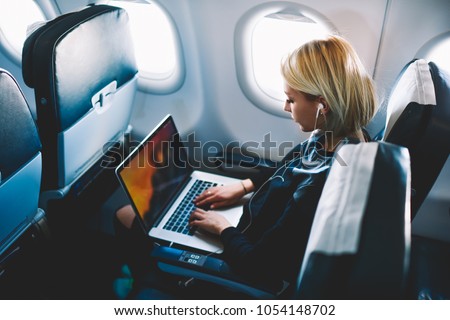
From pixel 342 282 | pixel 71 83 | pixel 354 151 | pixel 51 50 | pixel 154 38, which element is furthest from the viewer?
pixel 154 38

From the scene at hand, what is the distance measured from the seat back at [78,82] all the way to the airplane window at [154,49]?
13.1 inches

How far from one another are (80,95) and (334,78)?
0.96 meters

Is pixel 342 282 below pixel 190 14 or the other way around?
below

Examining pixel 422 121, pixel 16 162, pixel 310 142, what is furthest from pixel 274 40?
pixel 16 162

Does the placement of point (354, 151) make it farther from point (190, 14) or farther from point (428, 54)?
point (190, 14)

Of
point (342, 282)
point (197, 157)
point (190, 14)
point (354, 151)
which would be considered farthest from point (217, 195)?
point (342, 282)

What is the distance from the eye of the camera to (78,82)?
1.50 m

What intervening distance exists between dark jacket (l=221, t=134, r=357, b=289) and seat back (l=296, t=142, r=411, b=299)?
44 cm

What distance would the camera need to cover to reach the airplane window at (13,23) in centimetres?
253

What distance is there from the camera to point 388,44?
1691 mm

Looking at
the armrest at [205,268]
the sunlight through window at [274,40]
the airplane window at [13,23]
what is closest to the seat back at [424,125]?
the armrest at [205,268]

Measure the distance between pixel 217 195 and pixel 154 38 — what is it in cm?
106

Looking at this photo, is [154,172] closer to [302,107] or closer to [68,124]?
[68,124]

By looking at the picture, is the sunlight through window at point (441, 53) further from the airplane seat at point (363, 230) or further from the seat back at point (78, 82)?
the seat back at point (78, 82)
